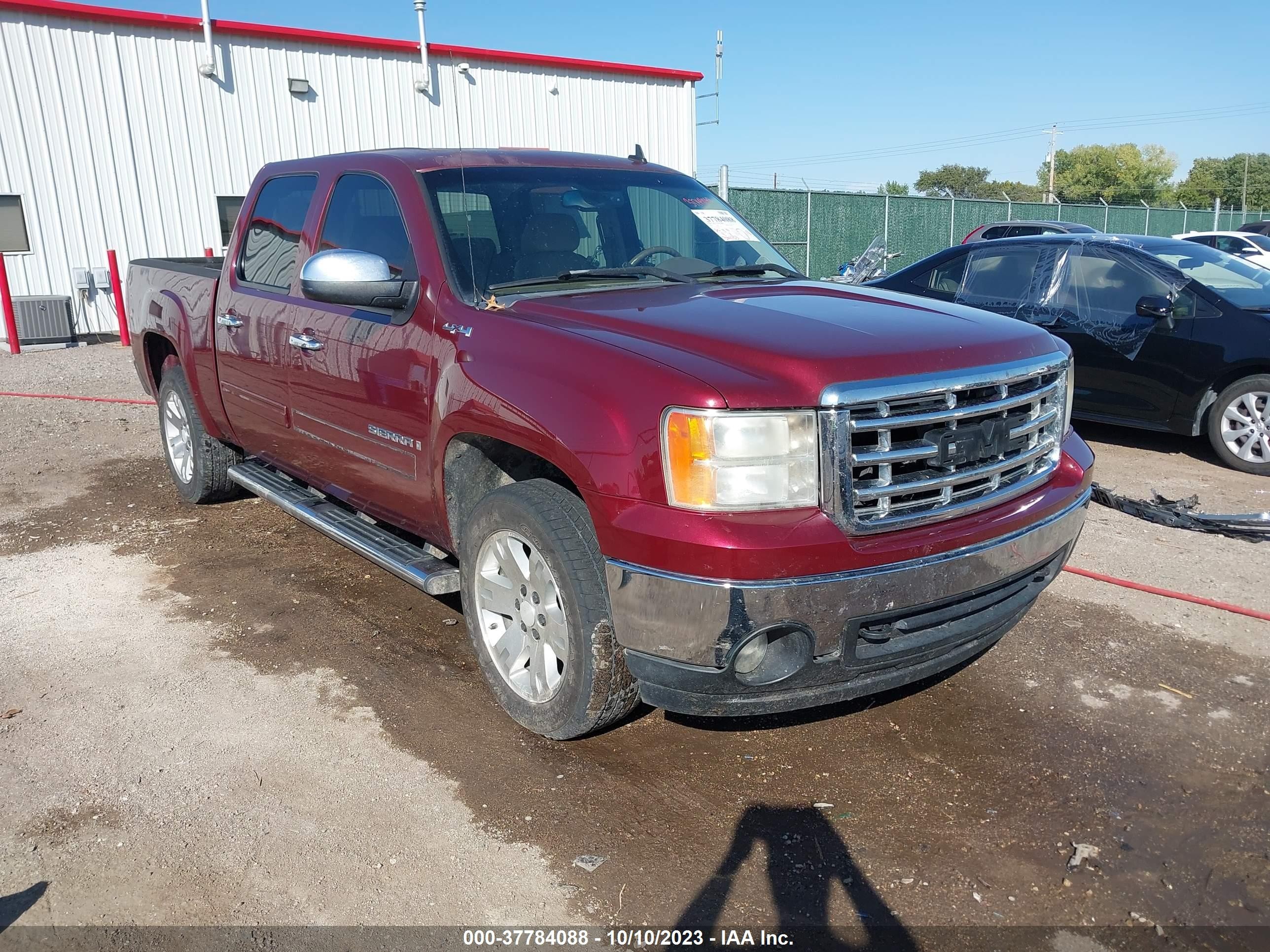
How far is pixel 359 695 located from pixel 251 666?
58 cm

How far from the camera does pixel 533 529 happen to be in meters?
3.07

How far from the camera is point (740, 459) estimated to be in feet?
8.67

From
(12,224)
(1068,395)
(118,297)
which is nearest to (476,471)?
(1068,395)

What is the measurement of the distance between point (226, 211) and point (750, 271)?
15575 millimetres

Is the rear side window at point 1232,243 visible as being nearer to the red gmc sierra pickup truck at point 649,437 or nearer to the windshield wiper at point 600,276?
the red gmc sierra pickup truck at point 649,437

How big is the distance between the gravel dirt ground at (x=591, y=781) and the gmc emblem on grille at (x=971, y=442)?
3.54 ft

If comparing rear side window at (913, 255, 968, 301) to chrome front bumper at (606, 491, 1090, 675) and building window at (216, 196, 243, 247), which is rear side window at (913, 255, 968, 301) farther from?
building window at (216, 196, 243, 247)

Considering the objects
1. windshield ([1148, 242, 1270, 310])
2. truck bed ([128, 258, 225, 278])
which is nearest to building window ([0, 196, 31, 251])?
truck bed ([128, 258, 225, 278])

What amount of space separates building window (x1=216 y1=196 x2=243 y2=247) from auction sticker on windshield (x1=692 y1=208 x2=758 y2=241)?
583 inches

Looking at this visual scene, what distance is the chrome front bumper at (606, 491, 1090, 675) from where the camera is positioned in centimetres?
263

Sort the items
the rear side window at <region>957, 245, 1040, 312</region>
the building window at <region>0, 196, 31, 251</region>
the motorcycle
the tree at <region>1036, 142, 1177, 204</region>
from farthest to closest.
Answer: the tree at <region>1036, 142, 1177, 204</region> < the building window at <region>0, 196, 31, 251</region> < the rear side window at <region>957, 245, 1040, 312</region> < the motorcycle

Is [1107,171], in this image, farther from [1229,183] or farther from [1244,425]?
[1244,425]

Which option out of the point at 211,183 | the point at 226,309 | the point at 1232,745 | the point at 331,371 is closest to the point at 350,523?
the point at 331,371

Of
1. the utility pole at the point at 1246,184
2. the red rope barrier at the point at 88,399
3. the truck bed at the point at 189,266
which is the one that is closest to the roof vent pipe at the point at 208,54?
the red rope barrier at the point at 88,399
